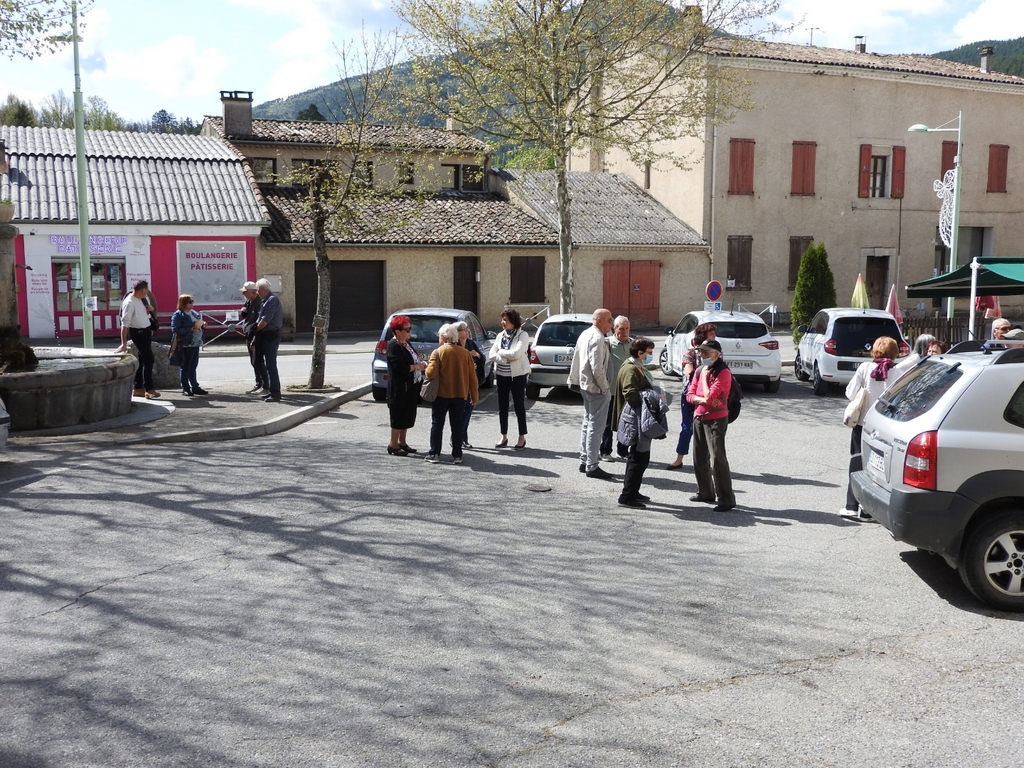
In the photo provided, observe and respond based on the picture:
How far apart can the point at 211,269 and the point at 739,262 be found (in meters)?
18.2

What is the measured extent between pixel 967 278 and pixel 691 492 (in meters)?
9.43

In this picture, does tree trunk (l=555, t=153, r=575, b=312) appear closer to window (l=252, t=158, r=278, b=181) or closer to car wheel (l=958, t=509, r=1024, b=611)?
car wheel (l=958, t=509, r=1024, b=611)

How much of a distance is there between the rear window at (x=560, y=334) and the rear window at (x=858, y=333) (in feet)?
14.7

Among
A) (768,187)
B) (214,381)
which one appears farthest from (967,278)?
(768,187)

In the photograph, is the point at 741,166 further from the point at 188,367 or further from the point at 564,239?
the point at 188,367

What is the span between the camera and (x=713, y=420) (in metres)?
8.67

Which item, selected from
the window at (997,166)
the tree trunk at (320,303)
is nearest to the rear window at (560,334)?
the tree trunk at (320,303)

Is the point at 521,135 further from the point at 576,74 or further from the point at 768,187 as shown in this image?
the point at 768,187

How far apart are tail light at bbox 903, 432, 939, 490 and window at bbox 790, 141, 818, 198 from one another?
31185 millimetres

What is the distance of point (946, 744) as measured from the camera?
4.30 m

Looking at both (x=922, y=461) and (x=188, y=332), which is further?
(x=188, y=332)

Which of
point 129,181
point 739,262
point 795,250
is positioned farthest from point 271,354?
point 795,250

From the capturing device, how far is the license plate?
662 centimetres

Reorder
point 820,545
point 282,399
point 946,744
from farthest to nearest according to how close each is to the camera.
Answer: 1. point 282,399
2. point 820,545
3. point 946,744
